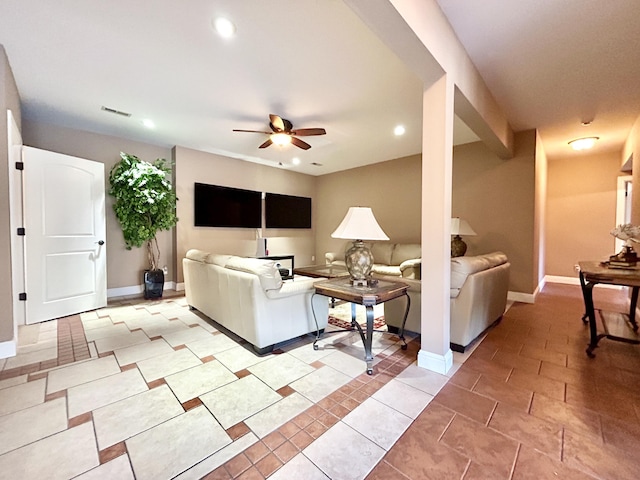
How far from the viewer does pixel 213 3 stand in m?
1.85

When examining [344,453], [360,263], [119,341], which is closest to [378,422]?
[344,453]

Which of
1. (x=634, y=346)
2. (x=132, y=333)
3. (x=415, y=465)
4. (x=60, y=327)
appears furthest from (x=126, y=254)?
(x=634, y=346)

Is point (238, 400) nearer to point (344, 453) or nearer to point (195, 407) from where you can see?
point (195, 407)

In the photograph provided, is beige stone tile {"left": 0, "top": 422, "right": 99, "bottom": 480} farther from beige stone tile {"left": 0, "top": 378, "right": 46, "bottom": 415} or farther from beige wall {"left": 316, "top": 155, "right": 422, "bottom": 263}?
beige wall {"left": 316, "top": 155, "right": 422, "bottom": 263}

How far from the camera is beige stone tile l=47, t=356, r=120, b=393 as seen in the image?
6.35 ft

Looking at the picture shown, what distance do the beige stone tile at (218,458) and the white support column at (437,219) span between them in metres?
1.42

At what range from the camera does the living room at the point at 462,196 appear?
13.6ft

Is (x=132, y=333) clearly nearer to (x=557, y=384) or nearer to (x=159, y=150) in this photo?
(x=159, y=150)

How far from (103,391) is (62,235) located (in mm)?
2657

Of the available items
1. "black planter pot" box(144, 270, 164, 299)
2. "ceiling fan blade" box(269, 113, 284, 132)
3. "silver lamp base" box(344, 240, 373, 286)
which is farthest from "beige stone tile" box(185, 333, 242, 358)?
"ceiling fan blade" box(269, 113, 284, 132)

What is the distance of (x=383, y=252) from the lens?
543 cm

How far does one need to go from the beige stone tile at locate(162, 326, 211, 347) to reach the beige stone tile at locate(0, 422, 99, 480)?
3.83 feet

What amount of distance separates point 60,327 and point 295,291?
9.23 ft

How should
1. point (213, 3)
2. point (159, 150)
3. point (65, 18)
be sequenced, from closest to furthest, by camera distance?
point (213, 3) → point (65, 18) → point (159, 150)
